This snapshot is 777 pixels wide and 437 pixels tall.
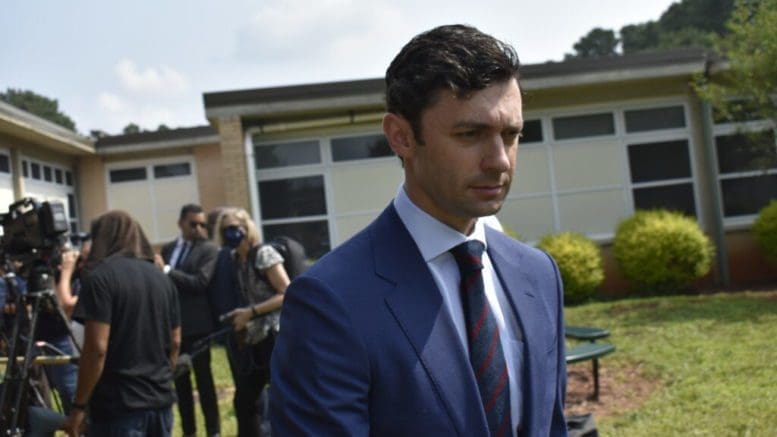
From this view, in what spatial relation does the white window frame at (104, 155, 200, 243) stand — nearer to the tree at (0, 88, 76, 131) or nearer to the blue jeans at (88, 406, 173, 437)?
the blue jeans at (88, 406, 173, 437)

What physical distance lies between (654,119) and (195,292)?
10548 mm

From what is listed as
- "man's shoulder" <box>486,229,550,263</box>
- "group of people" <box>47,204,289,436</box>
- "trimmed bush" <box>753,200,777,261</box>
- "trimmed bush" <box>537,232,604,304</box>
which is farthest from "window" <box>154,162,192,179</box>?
"man's shoulder" <box>486,229,550,263</box>

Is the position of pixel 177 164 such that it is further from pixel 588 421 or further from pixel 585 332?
pixel 588 421

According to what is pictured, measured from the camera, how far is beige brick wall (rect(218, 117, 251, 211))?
13.7 metres

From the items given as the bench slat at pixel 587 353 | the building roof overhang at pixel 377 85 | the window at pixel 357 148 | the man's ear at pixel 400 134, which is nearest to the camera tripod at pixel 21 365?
the man's ear at pixel 400 134

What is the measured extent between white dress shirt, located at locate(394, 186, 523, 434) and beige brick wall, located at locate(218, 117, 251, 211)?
1218 centimetres

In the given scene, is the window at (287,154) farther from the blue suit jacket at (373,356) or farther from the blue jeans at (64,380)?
the blue suit jacket at (373,356)

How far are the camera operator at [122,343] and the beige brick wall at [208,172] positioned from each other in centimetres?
1483

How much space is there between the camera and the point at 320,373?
1.50 meters

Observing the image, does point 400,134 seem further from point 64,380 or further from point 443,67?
point 64,380

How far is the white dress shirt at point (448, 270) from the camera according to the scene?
169 cm

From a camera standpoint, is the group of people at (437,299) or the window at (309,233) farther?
the window at (309,233)

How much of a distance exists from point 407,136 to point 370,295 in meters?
0.33

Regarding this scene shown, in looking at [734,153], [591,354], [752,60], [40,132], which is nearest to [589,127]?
[734,153]
